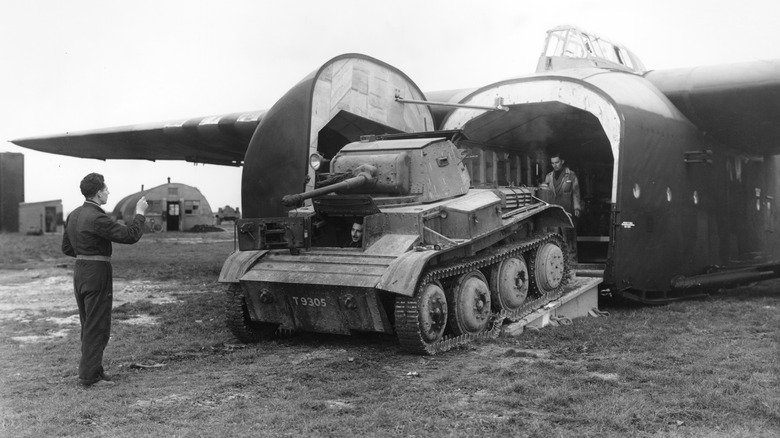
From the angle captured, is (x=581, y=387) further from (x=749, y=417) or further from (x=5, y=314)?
(x=5, y=314)

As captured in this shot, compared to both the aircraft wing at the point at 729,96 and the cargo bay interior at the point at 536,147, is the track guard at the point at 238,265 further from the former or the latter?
the aircraft wing at the point at 729,96

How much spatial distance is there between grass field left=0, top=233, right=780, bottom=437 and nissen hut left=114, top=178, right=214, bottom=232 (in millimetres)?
26464

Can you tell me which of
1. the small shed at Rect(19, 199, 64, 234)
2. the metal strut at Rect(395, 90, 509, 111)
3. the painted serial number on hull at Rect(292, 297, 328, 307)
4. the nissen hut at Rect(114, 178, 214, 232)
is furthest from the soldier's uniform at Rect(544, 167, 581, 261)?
the nissen hut at Rect(114, 178, 214, 232)

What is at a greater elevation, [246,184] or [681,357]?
[246,184]

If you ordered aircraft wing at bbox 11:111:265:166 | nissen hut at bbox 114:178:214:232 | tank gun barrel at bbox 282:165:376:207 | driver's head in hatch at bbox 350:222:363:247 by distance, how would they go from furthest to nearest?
nissen hut at bbox 114:178:214:232 < aircraft wing at bbox 11:111:265:166 < driver's head in hatch at bbox 350:222:363:247 < tank gun barrel at bbox 282:165:376:207

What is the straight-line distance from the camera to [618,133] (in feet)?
34.6

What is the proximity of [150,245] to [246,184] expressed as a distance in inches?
644

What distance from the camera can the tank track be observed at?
6.89 meters

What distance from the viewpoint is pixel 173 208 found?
36969 mm

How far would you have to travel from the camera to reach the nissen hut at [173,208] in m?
35.9

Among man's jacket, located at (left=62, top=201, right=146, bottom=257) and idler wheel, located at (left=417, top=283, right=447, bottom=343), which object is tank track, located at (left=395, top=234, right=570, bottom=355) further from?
man's jacket, located at (left=62, top=201, right=146, bottom=257)

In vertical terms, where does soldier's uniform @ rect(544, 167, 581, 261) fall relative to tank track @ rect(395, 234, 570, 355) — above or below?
above

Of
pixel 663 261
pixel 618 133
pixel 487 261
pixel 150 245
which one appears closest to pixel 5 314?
pixel 487 261

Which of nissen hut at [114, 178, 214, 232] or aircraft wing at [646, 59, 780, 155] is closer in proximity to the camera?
aircraft wing at [646, 59, 780, 155]
